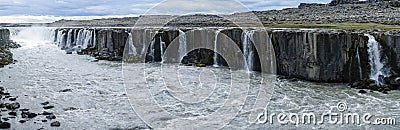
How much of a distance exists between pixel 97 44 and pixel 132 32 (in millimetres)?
8872

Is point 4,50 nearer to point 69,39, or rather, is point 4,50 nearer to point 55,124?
point 69,39

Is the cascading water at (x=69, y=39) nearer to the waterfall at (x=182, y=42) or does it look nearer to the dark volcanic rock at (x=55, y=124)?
the waterfall at (x=182, y=42)

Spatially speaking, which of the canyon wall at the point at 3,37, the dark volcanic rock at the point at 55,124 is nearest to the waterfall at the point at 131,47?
the canyon wall at the point at 3,37

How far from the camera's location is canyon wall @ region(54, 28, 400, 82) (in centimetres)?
2622

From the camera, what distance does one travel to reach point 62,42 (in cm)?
6050

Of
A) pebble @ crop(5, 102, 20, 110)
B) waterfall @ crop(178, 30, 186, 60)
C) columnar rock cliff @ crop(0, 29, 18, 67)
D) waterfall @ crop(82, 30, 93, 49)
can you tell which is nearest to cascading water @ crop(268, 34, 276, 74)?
waterfall @ crop(178, 30, 186, 60)

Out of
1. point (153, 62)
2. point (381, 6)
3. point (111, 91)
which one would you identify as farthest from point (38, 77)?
point (381, 6)

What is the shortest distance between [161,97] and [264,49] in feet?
35.7

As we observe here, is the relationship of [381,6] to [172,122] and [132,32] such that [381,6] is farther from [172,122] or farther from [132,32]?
[172,122]

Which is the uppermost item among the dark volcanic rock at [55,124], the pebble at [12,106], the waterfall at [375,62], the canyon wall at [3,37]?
the canyon wall at [3,37]

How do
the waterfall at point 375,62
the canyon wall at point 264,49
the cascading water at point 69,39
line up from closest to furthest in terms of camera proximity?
the waterfall at point 375,62, the canyon wall at point 264,49, the cascading water at point 69,39

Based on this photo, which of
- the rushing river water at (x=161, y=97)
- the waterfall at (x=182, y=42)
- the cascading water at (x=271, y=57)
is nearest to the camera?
the rushing river water at (x=161, y=97)

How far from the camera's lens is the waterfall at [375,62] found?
83.6 feet

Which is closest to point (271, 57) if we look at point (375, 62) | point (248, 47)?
point (248, 47)
